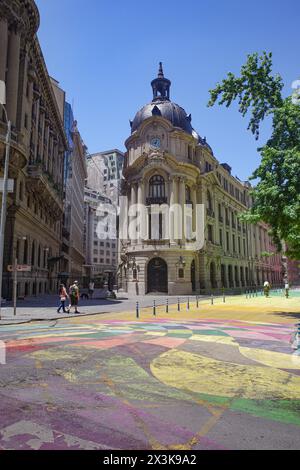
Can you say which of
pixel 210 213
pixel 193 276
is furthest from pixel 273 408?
pixel 210 213

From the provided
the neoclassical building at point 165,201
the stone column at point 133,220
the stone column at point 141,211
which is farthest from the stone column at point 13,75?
the stone column at point 133,220

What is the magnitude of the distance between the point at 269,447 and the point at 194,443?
2.89ft

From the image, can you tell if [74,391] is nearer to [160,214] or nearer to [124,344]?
[124,344]

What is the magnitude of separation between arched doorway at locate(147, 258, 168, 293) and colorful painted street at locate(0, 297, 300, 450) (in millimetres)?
36108

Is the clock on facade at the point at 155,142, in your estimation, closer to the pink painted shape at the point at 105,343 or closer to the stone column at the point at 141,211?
the stone column at the point at 141,211

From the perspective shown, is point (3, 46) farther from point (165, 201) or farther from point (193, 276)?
point (193, 276)

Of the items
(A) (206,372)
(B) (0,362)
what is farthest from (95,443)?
(B) (0,362)

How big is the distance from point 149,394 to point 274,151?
53.6 feet

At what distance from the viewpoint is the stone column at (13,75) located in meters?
30.2

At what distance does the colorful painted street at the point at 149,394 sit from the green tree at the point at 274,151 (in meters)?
9.55

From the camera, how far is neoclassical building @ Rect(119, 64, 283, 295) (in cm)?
4716

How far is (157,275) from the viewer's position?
47.3 m

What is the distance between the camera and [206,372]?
727cm

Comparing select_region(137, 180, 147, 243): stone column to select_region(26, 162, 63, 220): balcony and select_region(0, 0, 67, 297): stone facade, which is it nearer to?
select_region(0, 0, 67, 297): stone facade
